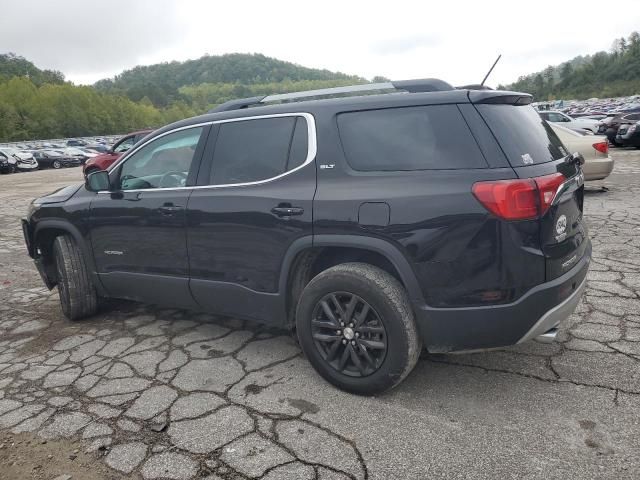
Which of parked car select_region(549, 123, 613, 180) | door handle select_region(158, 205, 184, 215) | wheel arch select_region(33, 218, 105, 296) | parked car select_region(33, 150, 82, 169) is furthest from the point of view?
parked car select_region(33, 150, 82, 169)

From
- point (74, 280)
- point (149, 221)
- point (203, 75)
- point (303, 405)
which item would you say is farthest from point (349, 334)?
point (203, 75)

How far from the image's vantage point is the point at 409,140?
273 centimetres

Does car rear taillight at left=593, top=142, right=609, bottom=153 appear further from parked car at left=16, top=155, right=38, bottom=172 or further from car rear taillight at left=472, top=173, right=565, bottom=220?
parked car at left=16, top=155, right=38, bottom=172

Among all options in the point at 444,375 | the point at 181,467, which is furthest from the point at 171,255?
the point at 444,375

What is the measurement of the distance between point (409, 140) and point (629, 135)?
17.0 metres

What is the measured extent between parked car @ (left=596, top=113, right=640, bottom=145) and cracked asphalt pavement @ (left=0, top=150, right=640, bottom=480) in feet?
52.7

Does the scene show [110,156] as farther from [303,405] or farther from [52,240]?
[303,405]

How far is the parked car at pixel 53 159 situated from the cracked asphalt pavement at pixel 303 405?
102 ft

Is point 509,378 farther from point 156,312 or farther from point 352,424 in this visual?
point 156,312

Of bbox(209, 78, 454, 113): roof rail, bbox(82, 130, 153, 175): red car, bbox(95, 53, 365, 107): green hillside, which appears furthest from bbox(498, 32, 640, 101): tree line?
bbox(209, 78, 454, 113): roof rail

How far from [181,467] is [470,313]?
1606mm

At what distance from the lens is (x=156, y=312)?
445 centimetres

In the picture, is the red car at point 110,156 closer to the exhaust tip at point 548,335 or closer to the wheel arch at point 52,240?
the wheel arch at point 52,240

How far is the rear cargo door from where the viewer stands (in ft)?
8.27
